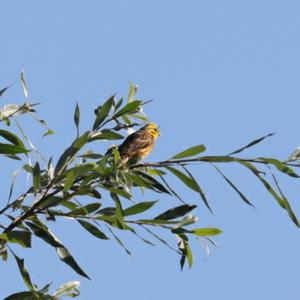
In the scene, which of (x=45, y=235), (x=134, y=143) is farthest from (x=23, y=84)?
(x=134, y=143)

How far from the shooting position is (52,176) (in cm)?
288

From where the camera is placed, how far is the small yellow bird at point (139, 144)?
15.6 feet

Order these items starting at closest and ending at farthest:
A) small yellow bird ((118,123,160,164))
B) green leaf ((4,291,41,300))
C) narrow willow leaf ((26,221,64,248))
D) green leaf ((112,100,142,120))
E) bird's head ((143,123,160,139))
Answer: green leaf ((4,291,41,300))
narrow willow leaf ((26,221,64,248))
green leaf ((112,100,142,120))
small yellow bird ((118,123,160,164))
bird's head ((143,123,160,139))

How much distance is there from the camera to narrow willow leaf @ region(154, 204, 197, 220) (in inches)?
112

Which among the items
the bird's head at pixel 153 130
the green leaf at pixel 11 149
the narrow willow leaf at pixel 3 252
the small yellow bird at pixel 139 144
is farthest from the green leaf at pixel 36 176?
the bird's head at pixel 153 130

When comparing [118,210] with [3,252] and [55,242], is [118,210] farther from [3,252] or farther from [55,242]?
[3,252]

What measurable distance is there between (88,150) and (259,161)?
2.09ft

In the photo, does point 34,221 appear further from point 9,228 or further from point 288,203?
point 288,203

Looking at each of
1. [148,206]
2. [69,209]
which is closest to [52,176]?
[69,209]

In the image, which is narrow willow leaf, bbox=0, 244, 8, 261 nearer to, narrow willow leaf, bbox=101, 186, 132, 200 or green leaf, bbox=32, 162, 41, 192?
green leaf, bbox=32, 162, 41, 192

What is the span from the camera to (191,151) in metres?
2.89

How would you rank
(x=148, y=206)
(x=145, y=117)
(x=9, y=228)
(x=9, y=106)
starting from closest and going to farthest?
(x=9, y=228) < (x=148, y=206) < (x=9, y=106) < (x=145, y=117)

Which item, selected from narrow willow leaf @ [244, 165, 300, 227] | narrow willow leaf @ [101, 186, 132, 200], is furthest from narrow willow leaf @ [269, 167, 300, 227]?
narrow willow leaf @ [101, 186, 132, 200]

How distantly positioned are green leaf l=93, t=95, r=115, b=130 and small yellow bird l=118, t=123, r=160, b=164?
1285mm
